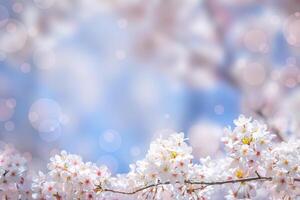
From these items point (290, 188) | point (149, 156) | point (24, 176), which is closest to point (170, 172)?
point (149, 156)

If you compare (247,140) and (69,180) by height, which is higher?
(247,140)

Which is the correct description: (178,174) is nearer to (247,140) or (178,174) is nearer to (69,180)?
(247,140)

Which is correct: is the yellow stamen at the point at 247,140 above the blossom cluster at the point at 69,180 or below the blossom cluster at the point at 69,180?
above

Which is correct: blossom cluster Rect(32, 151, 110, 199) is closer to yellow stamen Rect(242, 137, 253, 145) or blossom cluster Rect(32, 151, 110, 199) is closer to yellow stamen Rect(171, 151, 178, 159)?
yellow stamen Rect(171, 151, 178, 159)

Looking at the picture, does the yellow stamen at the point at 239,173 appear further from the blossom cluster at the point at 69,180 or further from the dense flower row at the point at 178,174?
the blossom cluster at the point at 69,180

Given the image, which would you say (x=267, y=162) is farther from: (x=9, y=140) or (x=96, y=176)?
(x=9, y=140)

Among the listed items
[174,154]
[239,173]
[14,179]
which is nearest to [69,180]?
[14,179]

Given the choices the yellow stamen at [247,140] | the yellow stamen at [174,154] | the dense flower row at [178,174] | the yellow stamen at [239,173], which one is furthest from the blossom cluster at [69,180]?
the yellow stamen at [247,140]

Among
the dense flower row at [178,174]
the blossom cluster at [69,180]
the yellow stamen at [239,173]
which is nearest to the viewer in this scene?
the dense flower row at [178,174]

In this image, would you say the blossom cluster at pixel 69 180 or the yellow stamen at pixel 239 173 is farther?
the blossom cluster at pixel 69 180

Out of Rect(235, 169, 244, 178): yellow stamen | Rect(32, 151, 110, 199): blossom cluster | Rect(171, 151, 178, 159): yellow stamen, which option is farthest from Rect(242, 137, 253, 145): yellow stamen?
Rect(32, 151, 110, 199): blossom cluster
